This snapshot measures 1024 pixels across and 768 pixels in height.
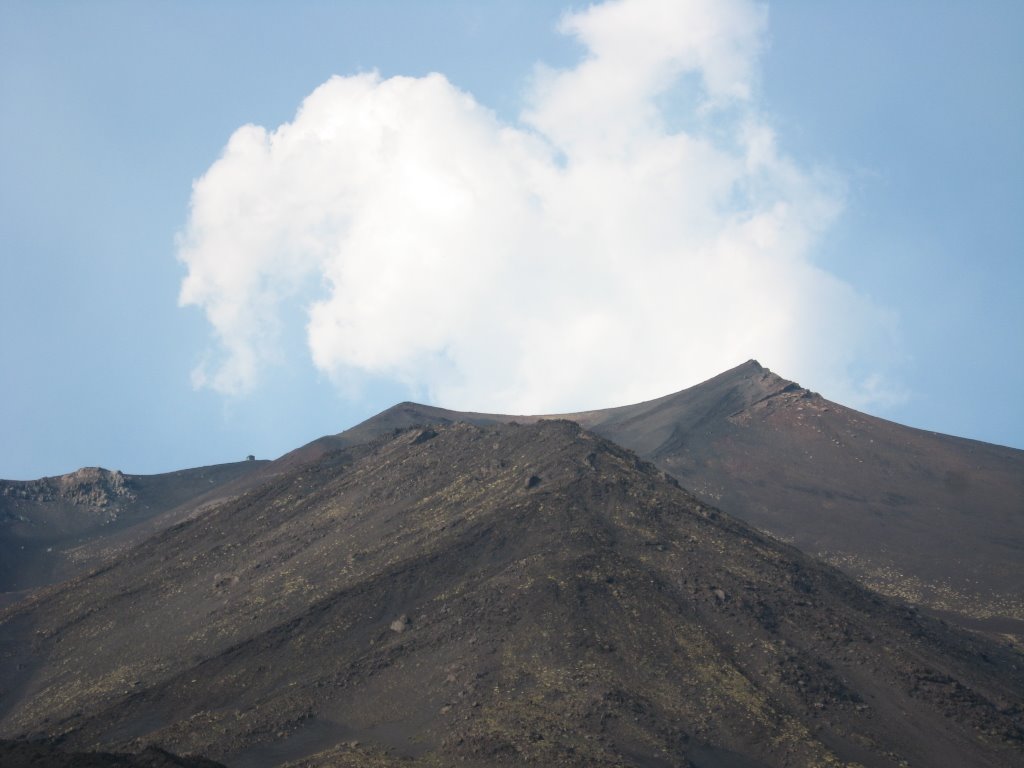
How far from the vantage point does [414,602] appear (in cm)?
5406

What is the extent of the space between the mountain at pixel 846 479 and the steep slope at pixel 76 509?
47.5ft

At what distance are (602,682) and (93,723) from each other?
912 inches

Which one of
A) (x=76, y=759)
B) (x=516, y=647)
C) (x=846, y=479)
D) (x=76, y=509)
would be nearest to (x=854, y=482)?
(x=846, y=479)

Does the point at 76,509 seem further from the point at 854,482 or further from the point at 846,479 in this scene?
the point at 854,482

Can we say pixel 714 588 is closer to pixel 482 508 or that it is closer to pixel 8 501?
pixel 482 508

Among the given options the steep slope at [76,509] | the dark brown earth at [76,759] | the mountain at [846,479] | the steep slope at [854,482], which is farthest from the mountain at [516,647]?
the steep slope at [76,509]

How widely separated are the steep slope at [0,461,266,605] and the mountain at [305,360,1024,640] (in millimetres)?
14488

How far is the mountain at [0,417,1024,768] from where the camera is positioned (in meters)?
43.0

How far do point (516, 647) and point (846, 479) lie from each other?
200ft

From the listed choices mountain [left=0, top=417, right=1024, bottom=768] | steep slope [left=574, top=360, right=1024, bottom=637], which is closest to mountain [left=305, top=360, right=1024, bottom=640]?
steep slope [left=574, top=360, right=1024, bottom=637]

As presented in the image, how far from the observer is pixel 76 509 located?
11106 centimetres

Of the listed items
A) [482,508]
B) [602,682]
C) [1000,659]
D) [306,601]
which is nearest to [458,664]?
[602,682]

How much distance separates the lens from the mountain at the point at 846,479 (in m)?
81.6

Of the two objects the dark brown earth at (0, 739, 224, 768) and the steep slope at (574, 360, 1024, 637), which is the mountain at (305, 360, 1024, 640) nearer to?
the steep slope at (574, 360, 1024, 637)
